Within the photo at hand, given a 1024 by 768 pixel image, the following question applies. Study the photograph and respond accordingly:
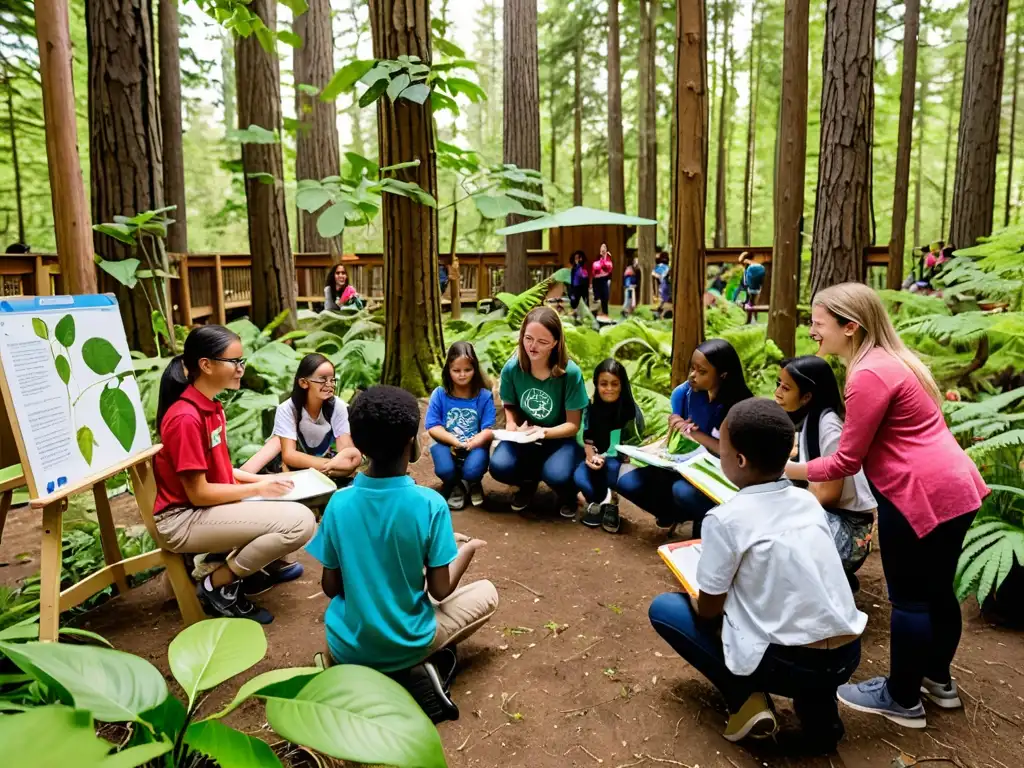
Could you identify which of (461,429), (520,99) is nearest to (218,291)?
(520,99)

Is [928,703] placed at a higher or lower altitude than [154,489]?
lower

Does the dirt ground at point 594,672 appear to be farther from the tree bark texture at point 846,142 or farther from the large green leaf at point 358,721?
the tree bark texture at point 846,142

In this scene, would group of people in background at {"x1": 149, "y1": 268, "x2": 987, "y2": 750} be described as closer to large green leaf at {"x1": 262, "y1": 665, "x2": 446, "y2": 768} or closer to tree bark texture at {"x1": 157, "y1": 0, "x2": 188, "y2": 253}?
large green leaf at {"x1": 262, "y1": 665, "x2": 446, "y2": 768}

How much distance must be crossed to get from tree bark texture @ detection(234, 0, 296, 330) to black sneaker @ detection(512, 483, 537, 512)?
4426mm

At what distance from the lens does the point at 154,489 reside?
2791mm

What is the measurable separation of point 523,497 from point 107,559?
2.28m

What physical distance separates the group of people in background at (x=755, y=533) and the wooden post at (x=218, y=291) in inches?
296

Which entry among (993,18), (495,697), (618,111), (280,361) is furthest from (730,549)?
(618,111)

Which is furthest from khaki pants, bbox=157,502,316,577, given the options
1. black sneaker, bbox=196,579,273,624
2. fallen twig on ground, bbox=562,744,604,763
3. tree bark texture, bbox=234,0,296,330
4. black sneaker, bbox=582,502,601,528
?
tree bark texture, bbox=234,0,296,330

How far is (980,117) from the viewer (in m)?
9.21

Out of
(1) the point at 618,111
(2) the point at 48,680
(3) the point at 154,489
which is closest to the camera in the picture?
(2) the point at 48,680

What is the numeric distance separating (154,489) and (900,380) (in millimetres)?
2911

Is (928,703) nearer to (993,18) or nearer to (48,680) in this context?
(48,680)

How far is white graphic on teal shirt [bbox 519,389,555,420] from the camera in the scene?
4.07m
